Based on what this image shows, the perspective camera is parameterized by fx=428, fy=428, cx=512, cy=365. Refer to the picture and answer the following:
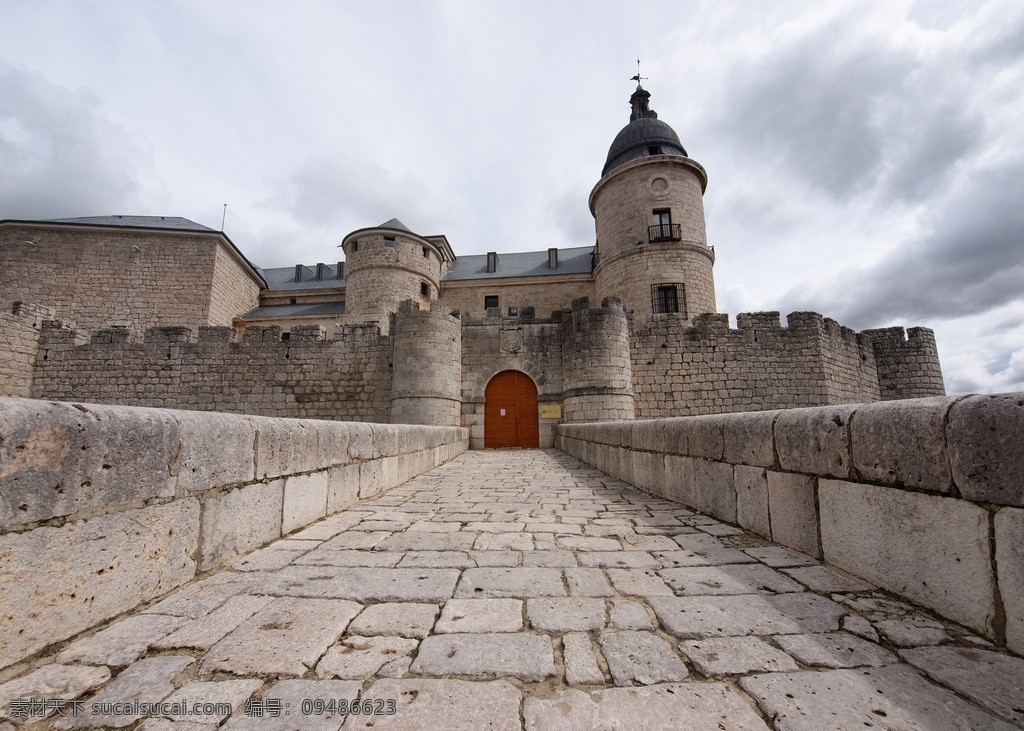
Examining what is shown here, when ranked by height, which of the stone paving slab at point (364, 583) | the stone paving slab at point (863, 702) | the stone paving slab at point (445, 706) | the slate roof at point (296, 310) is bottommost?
the stone paving slab at point (863, 702)

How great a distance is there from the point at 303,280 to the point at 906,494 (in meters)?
30.0

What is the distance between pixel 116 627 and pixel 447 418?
32.1ft

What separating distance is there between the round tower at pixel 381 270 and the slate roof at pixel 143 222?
7.37 m

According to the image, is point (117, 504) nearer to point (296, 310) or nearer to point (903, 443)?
point (903, 443)

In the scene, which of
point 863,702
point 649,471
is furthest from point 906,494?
point 649,471

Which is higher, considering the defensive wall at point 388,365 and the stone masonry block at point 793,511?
the defensive wall at point 388,365

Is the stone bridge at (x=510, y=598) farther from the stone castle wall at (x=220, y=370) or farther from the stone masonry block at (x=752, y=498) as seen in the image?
the stone castle wall at (x=220, y=370)

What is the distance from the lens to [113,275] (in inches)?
800

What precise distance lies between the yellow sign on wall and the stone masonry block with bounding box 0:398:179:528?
10.2 m

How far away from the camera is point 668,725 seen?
112 cm

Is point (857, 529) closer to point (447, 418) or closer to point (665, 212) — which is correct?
point (447, 418)

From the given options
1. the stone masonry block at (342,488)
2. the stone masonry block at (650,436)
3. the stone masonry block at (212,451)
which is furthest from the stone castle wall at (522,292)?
the stone masonry block at (212,451)

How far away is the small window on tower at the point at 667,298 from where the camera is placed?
685 inches

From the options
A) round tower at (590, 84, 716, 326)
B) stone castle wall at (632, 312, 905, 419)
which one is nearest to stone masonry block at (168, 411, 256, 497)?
stone castle wall at (632, 312, 905, 419)
